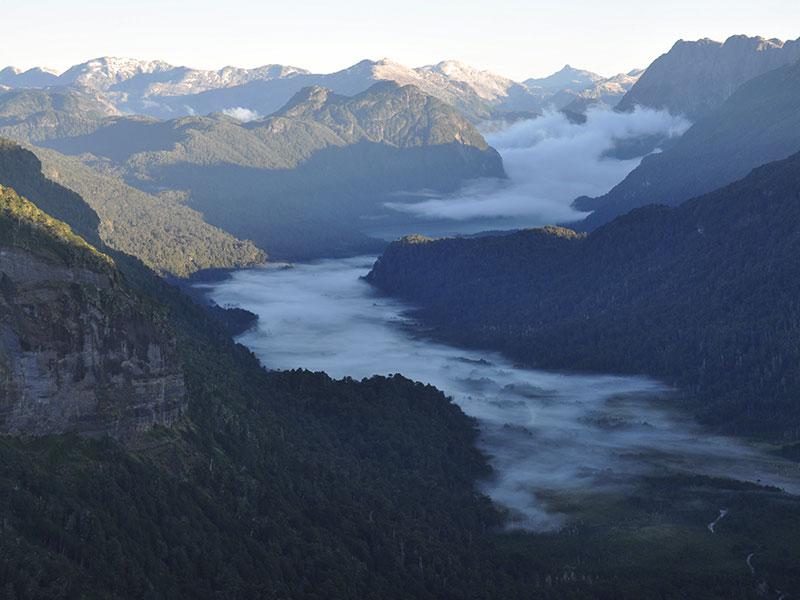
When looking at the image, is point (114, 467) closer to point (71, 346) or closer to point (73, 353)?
point (73, 353)

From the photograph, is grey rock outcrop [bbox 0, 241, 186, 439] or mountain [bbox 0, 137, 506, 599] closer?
mountain [bbox 0, 137, 506, 599]

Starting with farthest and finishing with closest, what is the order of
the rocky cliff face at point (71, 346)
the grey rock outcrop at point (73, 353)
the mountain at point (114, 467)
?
the rocky cliff face at point (71, 346) < the grey rock outcrop at point (73, 353) < the mountain at point (114, 467)

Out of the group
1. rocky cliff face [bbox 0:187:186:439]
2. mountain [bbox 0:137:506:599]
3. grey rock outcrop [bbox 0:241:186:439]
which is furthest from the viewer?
rocky cliff face [bbox 0:187:186:439]

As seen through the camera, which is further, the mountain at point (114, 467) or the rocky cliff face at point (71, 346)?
the rocky cliff face at point (71, 346)

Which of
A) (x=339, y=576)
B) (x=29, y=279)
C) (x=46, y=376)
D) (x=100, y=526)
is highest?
(x=29, y=279)

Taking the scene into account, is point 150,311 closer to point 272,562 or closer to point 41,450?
point 41,450

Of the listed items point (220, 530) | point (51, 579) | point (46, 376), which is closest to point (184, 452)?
point (220, 530)

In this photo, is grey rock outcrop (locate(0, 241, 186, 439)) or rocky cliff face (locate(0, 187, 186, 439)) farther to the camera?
rocky cliff face (locate(0, 187, 186, 439))

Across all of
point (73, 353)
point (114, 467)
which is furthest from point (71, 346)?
point (114, 467)

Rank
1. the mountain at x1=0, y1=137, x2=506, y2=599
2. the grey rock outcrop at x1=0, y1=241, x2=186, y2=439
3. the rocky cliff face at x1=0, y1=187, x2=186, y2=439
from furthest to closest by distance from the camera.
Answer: the rocky cliff face at x1=0, y1=187, x2=186, y2=439
the grey rock outcrop at x1=0, y1=241, x2=186, y2=439
the mountain at x1=0, y1=137, x2=506, y2=599
